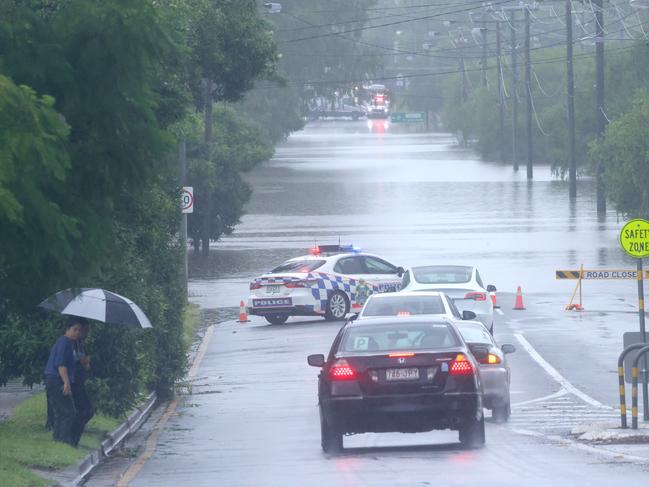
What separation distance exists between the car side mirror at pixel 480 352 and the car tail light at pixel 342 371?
3.41 metres

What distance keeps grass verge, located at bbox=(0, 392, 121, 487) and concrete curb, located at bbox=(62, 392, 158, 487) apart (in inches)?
2.8

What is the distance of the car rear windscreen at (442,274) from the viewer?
27.3 meters

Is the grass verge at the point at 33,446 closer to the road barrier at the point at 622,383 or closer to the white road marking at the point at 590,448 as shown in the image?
the white road marking at the point at 590,448

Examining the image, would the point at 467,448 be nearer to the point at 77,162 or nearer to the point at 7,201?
the point at 77,162

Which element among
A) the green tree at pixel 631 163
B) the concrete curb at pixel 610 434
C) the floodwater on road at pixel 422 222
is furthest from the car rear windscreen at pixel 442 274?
the green tree at pixel 631 163

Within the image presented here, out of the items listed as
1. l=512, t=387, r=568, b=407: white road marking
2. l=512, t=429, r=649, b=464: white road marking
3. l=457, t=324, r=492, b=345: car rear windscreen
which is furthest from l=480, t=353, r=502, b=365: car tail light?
l=512, t=387, r=568, b=407: white road marking

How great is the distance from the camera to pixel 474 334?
18.1 m

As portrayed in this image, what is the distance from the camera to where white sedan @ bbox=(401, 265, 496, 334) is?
26.1 metres

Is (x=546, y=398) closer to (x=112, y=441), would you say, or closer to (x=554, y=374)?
(x=554, y=374)

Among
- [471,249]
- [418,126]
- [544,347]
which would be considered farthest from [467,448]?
[418,126]

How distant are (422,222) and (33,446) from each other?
41.4 metres

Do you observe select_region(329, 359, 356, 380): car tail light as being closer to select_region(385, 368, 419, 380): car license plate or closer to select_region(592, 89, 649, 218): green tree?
select_region(385, 368, 419, 380): car license plate

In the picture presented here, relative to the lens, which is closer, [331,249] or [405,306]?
[405,306]

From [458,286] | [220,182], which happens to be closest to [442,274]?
[458,286]
